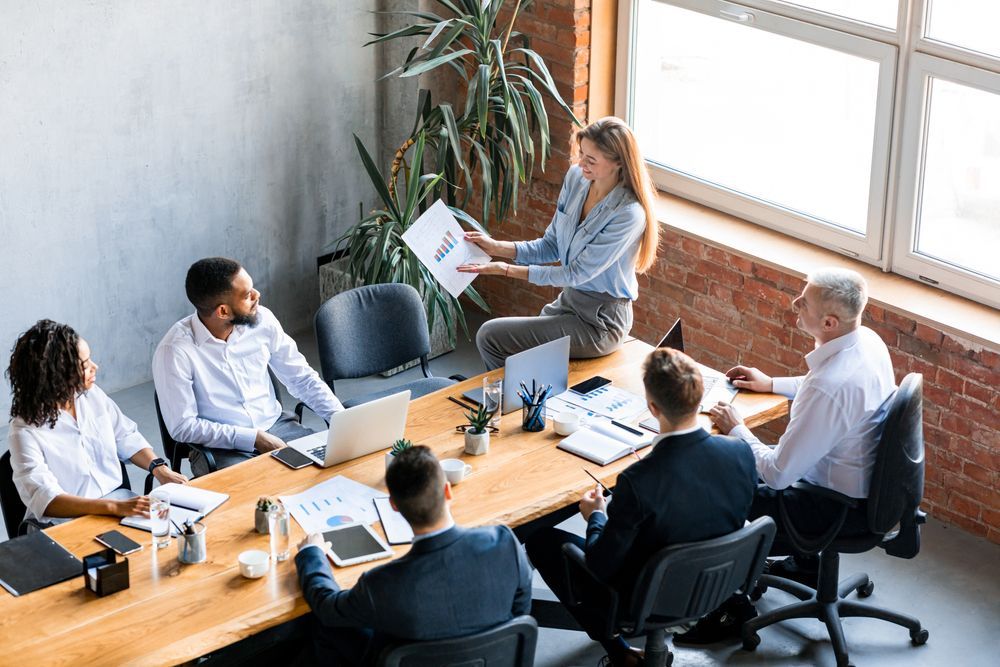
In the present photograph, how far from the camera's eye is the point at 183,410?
4.84 m

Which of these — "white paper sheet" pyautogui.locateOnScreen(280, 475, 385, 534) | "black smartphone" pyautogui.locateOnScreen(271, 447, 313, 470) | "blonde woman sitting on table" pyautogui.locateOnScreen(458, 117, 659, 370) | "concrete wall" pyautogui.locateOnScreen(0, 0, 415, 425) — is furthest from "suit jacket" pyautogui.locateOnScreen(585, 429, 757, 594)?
"concrete wall" pyautogui.locateOnScreen(0, 0, 415, 425)

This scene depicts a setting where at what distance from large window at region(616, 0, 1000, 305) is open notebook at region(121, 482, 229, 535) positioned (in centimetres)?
332

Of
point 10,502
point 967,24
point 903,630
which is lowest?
point 903,630

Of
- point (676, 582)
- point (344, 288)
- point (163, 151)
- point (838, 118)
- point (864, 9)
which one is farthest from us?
point (344, 288)

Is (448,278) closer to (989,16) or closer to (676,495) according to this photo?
(676,495)

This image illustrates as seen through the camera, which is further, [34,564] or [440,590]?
[34,564]

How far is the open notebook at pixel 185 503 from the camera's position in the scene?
4.09 metres

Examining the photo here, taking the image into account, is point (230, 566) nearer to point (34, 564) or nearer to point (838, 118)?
point (34, 564)

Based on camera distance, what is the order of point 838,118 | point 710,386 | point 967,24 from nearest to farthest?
point 710,386 < point 967,24 < point 838,118

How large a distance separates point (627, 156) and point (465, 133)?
5.60 ft

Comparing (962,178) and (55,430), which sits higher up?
(962,178)

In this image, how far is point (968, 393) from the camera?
5.49 metres

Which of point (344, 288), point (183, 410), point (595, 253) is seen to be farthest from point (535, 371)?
point (344, 288)

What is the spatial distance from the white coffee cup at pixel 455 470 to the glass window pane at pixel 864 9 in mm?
2870
